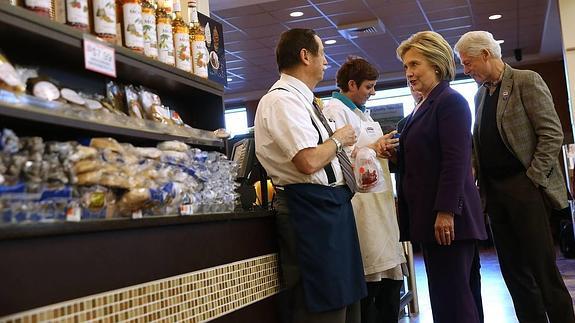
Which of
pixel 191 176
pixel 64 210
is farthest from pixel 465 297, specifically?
pixel 64 210

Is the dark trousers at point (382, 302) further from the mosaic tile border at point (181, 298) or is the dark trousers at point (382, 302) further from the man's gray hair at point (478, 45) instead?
the man's gray hair at point (478, 45)

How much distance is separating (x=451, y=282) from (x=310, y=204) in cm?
58

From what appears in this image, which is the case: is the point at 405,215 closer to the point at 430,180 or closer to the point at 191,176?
the point at 430,180

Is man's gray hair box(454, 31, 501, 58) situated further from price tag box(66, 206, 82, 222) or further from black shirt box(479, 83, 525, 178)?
price tag box(66, 206, 82, 222)

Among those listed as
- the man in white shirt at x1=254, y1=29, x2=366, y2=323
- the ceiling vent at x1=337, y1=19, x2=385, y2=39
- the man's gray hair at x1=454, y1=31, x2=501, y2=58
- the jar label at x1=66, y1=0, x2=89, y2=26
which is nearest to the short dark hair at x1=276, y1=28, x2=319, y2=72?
the man in white shirt at x1=254, y1=29, x2=366, y2=323

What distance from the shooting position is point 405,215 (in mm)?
2373

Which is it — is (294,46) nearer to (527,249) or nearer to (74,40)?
(74,40)

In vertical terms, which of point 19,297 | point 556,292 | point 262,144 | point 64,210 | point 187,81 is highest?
point 187,81

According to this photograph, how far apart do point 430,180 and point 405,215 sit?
23 cm

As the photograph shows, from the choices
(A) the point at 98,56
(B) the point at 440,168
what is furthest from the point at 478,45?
(A) the point at 98,56

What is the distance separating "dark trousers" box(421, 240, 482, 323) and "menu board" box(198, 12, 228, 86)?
110 centimetres

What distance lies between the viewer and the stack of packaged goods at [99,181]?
4.24ft

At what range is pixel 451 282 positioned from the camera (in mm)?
2125

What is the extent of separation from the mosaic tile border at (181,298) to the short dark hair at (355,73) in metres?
1.20
